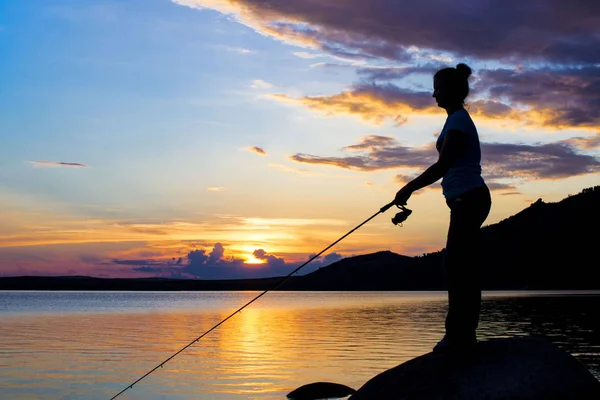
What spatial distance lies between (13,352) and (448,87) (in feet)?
125

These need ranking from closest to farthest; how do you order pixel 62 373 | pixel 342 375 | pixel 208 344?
1. pixel 342 375
2. pixel 62 373
3. pixel 208 344

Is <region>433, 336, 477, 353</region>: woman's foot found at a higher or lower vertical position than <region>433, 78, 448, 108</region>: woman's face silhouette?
lower

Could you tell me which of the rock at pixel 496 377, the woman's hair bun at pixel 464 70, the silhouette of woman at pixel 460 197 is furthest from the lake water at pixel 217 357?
the woman's hair bun at pixel 464 70

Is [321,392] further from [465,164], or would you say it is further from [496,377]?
[465,164]

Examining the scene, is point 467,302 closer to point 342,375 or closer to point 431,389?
point 431,389

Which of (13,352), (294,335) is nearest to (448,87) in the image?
(13,352)

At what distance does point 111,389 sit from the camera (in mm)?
26656

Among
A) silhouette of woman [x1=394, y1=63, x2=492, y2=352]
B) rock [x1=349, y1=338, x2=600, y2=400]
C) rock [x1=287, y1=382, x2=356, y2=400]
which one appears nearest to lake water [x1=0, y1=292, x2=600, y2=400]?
rock [x1=287, y1=382, x2=356, y2=400]

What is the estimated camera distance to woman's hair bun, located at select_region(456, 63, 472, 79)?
8.06 metres

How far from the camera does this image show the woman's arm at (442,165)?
7.85 meters

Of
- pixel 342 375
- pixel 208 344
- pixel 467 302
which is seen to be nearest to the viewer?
pixel 467 302

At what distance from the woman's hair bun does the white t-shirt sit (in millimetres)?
471

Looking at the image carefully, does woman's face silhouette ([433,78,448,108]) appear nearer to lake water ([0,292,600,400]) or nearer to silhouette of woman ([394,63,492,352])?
silhouette of woman ([394,63,492,352])

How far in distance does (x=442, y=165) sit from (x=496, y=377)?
7.94 ft
